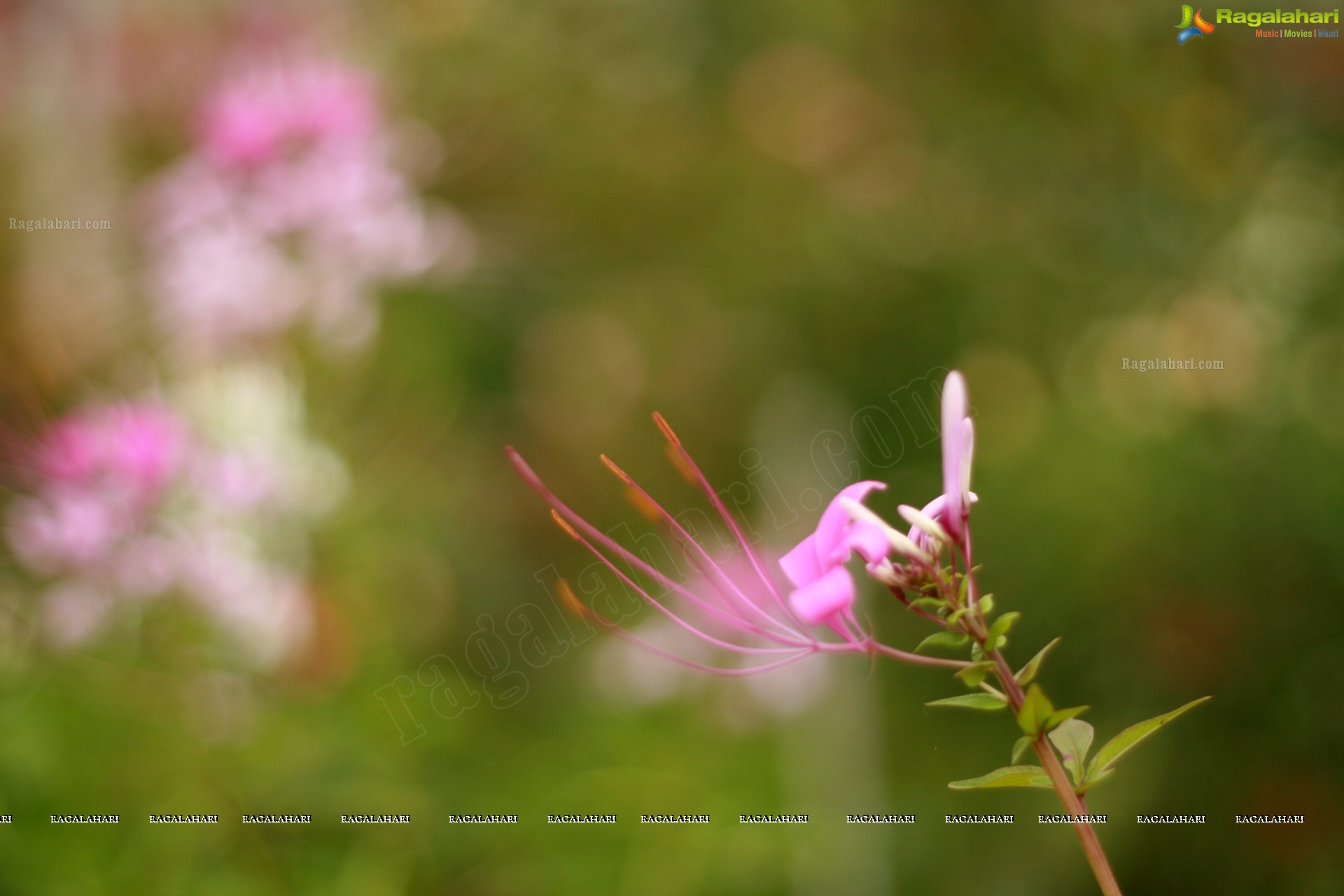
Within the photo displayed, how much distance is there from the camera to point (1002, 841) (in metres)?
0.94

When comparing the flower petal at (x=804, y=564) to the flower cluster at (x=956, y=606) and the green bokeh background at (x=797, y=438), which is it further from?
the green bokeh background at (x=797, y=438)

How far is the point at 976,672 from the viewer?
0.76ft

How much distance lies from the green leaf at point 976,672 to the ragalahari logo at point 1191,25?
3.26ft

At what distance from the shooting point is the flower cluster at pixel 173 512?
2.35ft

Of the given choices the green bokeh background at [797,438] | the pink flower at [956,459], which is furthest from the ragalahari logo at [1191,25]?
the pink flower at [956,459]

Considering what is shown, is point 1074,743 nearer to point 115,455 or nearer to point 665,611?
point 665,611

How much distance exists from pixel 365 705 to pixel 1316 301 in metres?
1.01

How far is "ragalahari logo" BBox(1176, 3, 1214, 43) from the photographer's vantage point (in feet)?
3.15

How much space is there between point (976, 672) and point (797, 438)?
2.80 feet

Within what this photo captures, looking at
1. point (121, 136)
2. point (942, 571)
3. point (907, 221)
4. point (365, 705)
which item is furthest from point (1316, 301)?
point (121, 136)

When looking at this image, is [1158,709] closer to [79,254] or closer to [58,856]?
[58,856]

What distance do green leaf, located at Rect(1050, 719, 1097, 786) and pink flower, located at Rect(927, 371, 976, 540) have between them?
0.06 metres

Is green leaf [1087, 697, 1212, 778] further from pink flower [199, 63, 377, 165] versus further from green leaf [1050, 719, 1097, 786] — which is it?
pink flower [199, 63, 377, 165]

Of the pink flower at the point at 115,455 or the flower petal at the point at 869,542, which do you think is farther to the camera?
the pink flower at the point at 115,455
